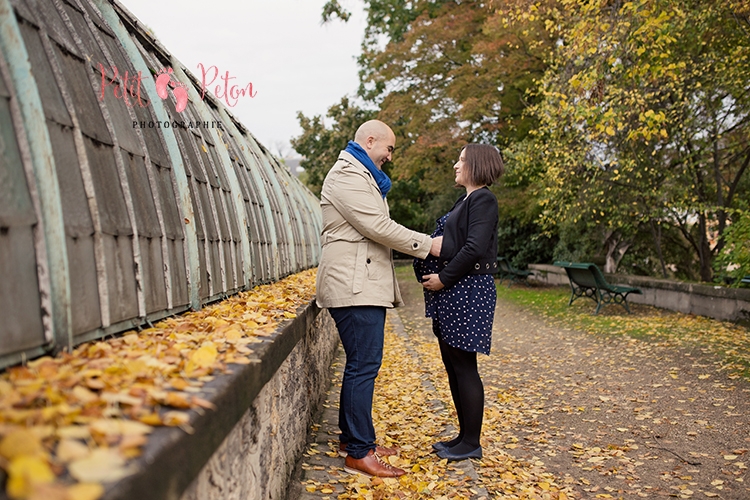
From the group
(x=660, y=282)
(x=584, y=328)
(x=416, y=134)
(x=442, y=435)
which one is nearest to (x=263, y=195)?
(x=442, y=435)

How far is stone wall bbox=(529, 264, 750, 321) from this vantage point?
1032 centimetres

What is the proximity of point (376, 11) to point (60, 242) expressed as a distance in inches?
931

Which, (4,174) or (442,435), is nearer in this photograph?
(4,174)

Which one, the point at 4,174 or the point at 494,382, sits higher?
the point at 4,174

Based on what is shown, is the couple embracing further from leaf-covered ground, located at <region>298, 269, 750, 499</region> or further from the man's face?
leaf-covered ground, located at <region>298, 269, 750, 499</region>

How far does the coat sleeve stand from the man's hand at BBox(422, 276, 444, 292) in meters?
0.34

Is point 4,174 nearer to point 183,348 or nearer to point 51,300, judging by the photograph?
point 51,300

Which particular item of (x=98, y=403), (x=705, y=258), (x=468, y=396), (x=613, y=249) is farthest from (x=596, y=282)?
(x=98, y=403)

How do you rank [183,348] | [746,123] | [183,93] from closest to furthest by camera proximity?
[183,348]
[183,93]
[746,123]

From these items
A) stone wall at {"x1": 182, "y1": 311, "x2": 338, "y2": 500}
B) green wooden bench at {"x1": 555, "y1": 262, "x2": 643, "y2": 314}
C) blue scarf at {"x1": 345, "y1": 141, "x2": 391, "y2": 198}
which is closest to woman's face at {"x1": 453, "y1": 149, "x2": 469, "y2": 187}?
blue scarf at {"x1": 345, "y1": 141, "x2": 391, "y2": 198}

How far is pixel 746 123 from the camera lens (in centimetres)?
1220

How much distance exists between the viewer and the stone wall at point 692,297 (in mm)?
10320

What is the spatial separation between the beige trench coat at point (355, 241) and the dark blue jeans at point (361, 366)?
0.34 feet

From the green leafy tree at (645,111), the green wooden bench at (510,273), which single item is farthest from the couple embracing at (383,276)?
the green wooden bench at (510,273)
